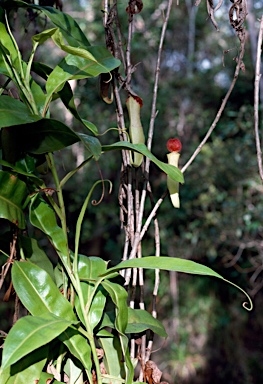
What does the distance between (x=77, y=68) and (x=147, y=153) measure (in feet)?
0.52

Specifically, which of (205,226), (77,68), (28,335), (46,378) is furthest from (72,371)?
(205,226)

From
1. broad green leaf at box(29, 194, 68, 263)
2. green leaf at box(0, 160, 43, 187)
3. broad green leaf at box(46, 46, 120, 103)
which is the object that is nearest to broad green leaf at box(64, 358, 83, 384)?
broad green leaf at box(29, 194, 68, 263)

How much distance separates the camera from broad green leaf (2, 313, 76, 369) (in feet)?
1.71

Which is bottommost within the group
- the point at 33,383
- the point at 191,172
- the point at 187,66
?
the point at 33,383

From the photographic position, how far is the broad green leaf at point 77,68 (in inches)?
26.7

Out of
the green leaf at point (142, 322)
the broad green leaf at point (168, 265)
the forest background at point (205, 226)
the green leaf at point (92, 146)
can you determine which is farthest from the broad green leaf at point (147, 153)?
the forest background at point (205, 226)

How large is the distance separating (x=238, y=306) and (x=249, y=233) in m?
0.76

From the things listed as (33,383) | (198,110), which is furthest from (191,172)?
(33,383)

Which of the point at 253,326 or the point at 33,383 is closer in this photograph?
the point at 33,383

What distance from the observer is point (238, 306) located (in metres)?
3.78

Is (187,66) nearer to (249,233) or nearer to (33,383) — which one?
(249,233)

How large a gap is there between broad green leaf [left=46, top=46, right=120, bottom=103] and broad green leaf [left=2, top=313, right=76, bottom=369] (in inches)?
11.9

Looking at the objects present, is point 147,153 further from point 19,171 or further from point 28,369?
point 28,369

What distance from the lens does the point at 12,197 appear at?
66cm
